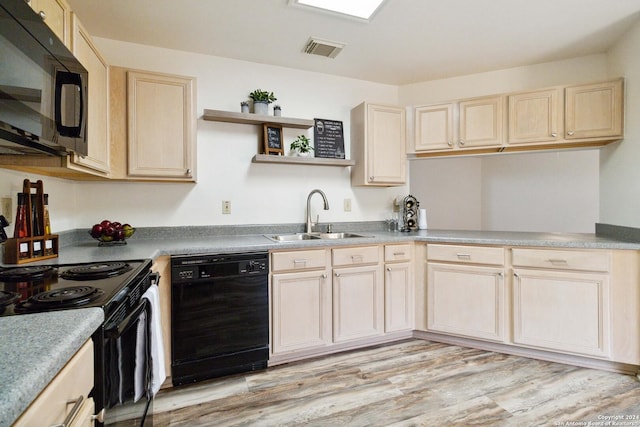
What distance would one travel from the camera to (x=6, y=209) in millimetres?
1651

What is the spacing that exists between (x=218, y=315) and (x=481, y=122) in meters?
2.64

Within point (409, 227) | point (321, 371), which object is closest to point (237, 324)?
point (321, 371)

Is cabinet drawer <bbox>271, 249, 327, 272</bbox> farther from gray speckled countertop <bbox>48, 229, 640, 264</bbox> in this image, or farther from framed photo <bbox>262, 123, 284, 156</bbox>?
framed photo <bbox>262, 123, 284, 156</bbox>

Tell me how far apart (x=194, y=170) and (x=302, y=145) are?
0.93m

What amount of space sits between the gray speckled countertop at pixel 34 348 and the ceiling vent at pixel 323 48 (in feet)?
7.65

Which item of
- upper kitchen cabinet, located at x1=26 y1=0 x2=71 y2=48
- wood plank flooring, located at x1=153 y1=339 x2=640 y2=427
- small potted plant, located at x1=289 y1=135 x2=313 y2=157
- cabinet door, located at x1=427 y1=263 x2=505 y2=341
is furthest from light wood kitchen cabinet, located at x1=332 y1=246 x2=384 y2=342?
upper kitchen cabinet, located at x1=26 y1=0 x2=71 y2=48

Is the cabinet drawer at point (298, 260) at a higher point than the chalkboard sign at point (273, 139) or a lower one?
lower

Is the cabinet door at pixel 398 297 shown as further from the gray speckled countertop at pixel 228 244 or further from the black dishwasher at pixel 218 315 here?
the black dishwasher at pixel 218 315

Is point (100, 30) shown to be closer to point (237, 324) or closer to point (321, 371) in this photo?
point (237, 324)

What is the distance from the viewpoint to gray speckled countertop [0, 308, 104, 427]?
522 mm

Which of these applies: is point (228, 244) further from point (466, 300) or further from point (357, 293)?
point (466, 300)

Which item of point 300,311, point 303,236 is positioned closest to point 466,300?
point 300,311

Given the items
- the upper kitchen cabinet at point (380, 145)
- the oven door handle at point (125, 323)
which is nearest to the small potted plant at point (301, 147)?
the upper kitchen cabinet at point (380, 145)

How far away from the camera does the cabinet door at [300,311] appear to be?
2260 mm
